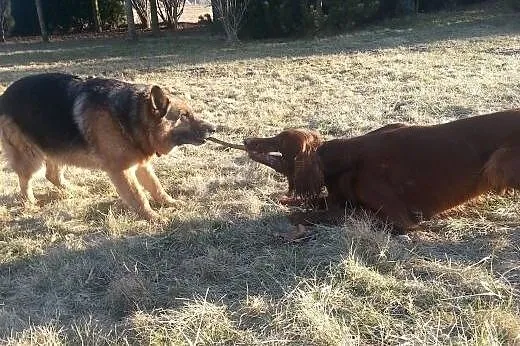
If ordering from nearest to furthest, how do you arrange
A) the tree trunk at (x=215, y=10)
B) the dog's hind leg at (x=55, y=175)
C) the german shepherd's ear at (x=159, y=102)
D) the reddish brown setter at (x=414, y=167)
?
the reddish brown setter at (x=414, y=167)
the german shepherd's ear at (x=159, y=102)
the dog's hind leg at (x=55, y=175)
the tree trunk at (x=215, y=10)

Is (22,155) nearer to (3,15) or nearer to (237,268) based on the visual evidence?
(237,268)

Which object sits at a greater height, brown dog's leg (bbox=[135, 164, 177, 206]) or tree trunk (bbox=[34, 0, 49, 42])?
tree trunk (bbox=[34, 0, 49, 42])

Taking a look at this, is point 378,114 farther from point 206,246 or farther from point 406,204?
point 206,246

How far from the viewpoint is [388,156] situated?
14.2 feet

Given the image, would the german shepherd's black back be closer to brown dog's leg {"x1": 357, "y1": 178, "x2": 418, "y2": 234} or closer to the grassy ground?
the grassy ground

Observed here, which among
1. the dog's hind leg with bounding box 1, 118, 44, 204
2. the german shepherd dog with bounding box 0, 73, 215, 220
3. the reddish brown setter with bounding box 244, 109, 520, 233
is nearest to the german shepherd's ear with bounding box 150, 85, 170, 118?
the german shepherd dog with bounding box 0, 73, 215, 220

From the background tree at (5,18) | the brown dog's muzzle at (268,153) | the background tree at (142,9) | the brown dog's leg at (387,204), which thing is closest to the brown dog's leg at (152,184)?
the brown dog's muzzle at (268,153)

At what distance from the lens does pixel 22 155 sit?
5824mm

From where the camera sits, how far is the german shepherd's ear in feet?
16.4

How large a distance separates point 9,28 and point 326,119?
2321cm

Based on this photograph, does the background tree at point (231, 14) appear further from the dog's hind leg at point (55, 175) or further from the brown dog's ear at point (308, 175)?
the brown dog's ear at point (308, 175)

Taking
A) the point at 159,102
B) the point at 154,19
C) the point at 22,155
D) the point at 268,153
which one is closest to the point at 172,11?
the point at 154,19

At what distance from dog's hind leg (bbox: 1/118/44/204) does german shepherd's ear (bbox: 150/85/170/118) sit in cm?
154

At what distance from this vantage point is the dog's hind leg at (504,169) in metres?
4.02
